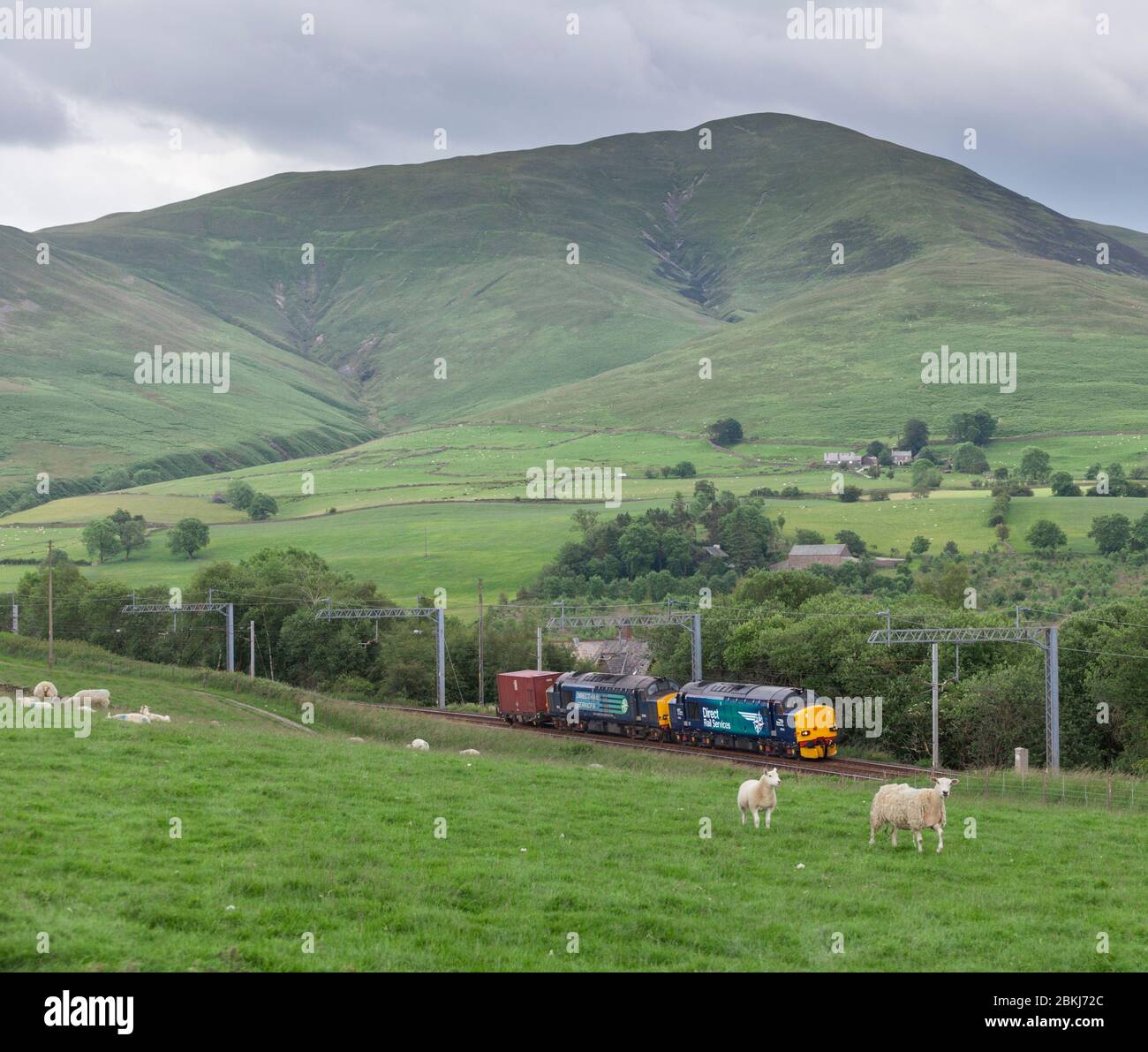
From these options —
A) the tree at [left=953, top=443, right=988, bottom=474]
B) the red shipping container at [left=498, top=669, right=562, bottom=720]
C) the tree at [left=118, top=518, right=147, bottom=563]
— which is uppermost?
→ the tree at [left=953, top=443, right=988, bottom=474]

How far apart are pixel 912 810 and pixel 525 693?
4127cm

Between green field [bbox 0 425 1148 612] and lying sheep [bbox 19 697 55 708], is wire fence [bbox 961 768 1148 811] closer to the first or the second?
lying sheep [bbox 19 697 55 708]

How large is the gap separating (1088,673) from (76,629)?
3287 inches

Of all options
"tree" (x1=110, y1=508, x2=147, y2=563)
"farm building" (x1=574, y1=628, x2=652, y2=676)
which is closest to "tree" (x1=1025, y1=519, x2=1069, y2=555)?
"farm building" (x1=574, y1=628, x2=652, y2=676)

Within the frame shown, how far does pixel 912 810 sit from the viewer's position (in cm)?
2409

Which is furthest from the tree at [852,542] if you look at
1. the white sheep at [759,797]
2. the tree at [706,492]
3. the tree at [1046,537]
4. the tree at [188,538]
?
the white sheep at [759,797]

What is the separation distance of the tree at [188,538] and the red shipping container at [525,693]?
116648mm

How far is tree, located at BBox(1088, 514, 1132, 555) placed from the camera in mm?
140500

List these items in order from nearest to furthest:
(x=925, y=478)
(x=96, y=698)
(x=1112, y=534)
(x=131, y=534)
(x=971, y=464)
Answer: (x=96, y=698) < (x=1112, y=534) < (x=131, y=534) < (x=925, y=478) < (x=971, y=464)

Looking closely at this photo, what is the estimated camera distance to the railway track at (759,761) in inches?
1747

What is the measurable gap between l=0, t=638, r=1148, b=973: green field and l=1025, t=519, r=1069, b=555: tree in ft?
388

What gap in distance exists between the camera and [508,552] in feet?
511

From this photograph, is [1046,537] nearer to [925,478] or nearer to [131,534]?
[925,478]

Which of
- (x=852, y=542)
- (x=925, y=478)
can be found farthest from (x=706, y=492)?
(x=925, y=478)
